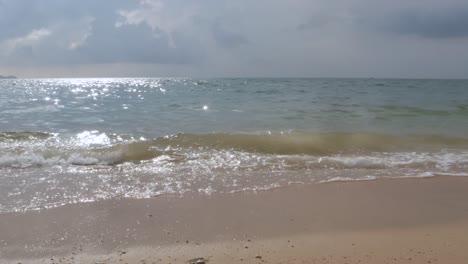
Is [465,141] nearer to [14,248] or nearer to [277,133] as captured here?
[277,133]

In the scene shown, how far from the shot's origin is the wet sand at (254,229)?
169 inches

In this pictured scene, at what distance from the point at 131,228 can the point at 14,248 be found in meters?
1.28

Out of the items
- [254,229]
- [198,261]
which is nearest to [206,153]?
[254,229]

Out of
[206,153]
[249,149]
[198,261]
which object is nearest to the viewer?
[198,261]

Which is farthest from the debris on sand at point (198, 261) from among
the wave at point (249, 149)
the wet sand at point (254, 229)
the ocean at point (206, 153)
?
the wave at point (249, 149)

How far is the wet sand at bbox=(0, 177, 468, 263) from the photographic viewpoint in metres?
4.29

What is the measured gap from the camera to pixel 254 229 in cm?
501

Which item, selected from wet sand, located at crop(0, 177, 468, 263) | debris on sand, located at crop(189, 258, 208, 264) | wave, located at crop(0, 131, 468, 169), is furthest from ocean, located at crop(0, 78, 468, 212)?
debris on sand, located at crop(189, 258, 208, 264)

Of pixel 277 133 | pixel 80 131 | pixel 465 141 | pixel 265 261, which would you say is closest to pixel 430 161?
pixel 465 141

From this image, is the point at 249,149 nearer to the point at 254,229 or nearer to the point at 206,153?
the point at 206,153

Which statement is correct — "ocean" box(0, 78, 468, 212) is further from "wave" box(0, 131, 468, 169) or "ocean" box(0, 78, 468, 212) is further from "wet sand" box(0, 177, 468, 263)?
"wet sand" box(0, 177, 468, 263)

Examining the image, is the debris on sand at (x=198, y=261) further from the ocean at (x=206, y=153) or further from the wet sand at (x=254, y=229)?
the ocean at (x=206, y=153)

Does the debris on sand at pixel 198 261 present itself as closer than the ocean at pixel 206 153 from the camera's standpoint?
Yes

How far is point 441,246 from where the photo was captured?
4512 millimetres
